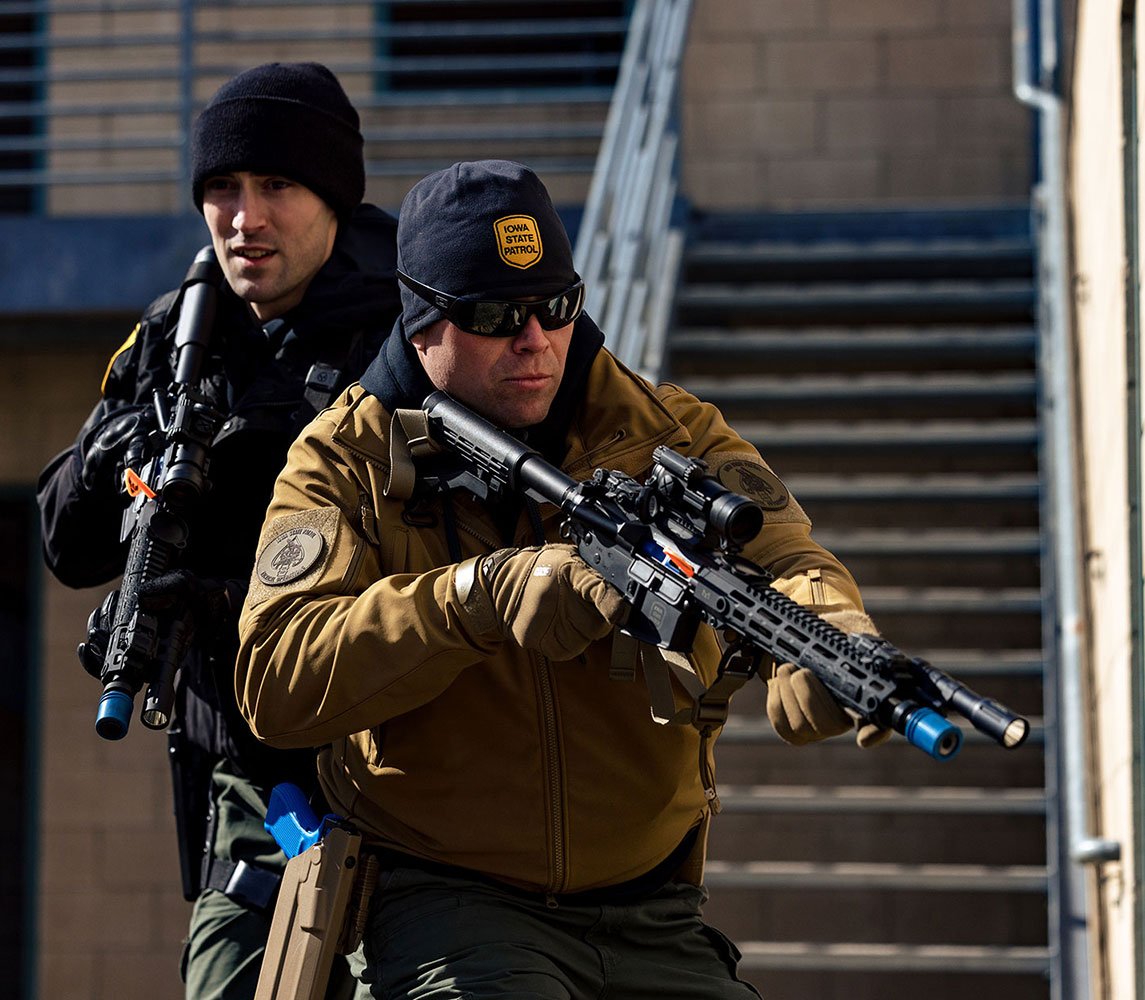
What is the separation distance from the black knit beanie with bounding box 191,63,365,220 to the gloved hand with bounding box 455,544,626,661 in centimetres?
136

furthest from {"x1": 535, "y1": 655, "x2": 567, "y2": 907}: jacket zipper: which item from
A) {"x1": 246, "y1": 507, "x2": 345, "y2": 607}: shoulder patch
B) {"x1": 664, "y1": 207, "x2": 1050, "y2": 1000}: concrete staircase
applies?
{"x1": 664, "y1": 207, "x2": 1050, "y2": 1000}: concrete staircase

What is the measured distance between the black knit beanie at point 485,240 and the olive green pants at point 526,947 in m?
0.81

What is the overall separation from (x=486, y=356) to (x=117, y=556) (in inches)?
49.0

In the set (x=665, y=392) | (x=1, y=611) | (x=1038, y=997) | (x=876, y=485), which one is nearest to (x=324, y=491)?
(x=665, y=392)

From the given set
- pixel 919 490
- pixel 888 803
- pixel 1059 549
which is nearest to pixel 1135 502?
pixel 1059 549

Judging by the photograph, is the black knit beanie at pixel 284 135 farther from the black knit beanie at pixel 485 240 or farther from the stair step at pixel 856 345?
the stair step at pixel 856 345

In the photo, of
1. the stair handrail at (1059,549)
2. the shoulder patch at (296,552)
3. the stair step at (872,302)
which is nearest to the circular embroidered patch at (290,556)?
the shoulder patch at (296,552)

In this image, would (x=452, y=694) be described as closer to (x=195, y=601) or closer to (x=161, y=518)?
Answer: (x=195, y=601)

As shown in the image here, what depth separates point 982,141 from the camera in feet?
25.8

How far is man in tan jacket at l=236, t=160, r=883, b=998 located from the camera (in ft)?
7.44

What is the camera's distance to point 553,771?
2.38m

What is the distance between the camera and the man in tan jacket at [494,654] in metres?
2.27

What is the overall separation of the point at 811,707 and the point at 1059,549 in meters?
3.28

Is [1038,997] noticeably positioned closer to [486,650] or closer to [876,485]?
[876,485]
